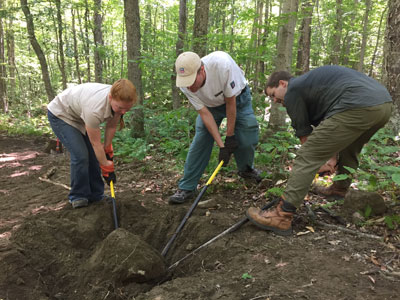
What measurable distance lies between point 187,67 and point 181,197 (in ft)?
5.69

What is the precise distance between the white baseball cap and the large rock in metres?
2.09

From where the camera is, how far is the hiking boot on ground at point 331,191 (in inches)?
136

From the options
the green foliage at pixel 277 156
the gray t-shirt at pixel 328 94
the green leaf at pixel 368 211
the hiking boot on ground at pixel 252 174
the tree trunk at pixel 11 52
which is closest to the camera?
the gray t-shirt at pixel 328 94

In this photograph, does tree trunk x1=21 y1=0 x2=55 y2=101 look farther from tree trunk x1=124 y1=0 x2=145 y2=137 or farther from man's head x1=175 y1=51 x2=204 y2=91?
man's head x1=175 y1=51 x2=204 y2=91

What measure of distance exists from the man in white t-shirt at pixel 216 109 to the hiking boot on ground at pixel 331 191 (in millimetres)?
833

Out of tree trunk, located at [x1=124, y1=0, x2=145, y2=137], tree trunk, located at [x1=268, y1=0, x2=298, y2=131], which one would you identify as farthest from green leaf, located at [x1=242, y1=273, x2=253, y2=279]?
tree trunk, located at [x1=124, y1=0, x2=145, y2=137]

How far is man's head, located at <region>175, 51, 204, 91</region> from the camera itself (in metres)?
2.94

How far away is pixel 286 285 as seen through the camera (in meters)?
2.01

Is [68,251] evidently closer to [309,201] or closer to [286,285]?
[286,285]

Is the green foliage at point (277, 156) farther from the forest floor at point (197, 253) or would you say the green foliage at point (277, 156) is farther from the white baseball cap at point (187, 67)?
the white baseball cap at point (187, 67)

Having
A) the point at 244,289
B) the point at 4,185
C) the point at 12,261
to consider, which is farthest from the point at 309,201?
the point at 4,185

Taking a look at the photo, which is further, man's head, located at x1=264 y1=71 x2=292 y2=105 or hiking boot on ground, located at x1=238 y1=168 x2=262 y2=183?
hiking boot on ground, located at x1=238 y1=168 x2=262 y2=183

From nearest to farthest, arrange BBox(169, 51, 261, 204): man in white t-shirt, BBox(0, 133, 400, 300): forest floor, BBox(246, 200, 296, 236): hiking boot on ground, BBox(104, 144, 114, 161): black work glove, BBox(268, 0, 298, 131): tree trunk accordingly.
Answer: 1. BBox(0, 133, 400, 300): forest floor
2. BBox(246, 200, 296, 236): hiking boot on ground
3. BBox(169, 51, 261, 204): man in white t-shirt
4. BBox(104, 144, 114, 161): black work glove
5. BBox(268, 0, 298, 131): tree trunk

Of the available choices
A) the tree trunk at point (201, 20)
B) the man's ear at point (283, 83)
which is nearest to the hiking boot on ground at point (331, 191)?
the man's ear at point (283, 83)
